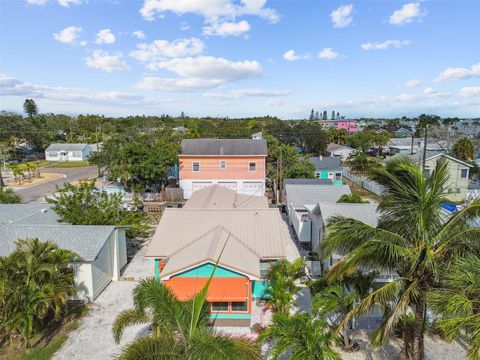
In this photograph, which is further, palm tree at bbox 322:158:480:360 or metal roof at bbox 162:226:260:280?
metal roof at bbox 162:226:260:280

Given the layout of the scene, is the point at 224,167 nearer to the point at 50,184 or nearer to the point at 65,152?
the point at 50,184

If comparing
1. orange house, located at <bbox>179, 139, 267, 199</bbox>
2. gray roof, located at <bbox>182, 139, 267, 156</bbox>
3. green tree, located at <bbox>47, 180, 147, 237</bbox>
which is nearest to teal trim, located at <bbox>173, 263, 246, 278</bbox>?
green tree, located at <bbox>47, 180, 147, 237</bbox>

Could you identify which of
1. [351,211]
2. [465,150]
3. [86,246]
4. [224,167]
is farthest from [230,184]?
[465,150]

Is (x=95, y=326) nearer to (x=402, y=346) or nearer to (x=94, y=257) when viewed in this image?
(x=94, y=257)

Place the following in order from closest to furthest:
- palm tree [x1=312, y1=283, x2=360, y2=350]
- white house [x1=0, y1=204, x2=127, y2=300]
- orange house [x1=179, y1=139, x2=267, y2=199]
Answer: palm tree [x1=312, y1=283, x2=360, y2=350]
white house [x1=0, y1=204, x2=127, y2=300]
orange house [x1=179, y1=139, x2=267, y2=199]

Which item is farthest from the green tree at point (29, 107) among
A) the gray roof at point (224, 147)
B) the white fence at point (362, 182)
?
the white fence at point (362, 182)

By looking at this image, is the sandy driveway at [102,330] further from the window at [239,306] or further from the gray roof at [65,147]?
the gray roof at [65,147]

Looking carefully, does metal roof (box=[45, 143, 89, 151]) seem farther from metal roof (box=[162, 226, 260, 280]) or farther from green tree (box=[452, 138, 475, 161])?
green tree (box=[452, 138, 475, 161])
